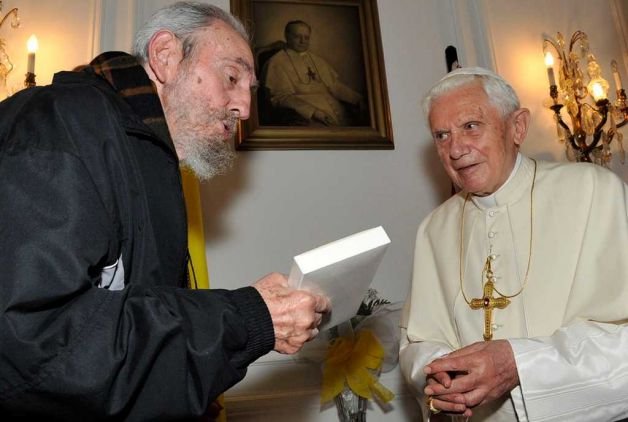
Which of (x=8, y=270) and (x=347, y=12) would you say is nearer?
(x=8, y=270)

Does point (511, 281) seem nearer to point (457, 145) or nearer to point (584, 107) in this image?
point (457, 145)

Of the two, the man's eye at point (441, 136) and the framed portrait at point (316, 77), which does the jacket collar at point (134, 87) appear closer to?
the man's eye at point (441, 136)

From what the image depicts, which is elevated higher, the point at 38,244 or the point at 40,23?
the point at 40,23

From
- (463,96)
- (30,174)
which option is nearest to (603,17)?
(463,96)

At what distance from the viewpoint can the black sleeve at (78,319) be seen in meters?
1.17

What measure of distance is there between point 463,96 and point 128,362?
1.92 m

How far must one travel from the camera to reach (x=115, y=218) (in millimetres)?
1415

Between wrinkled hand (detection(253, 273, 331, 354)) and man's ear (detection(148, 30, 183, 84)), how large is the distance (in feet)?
3.05

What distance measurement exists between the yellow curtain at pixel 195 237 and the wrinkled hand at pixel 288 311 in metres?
1.16

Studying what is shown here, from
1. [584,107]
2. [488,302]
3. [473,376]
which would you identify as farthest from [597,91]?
[473,376]

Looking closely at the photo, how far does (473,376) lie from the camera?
2029mm

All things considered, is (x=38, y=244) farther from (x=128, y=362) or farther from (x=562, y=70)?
(x=562, y=70)

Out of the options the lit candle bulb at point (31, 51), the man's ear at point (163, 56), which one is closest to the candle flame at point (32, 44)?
the lit candle bulb at point (31, 51)

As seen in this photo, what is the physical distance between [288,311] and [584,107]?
3.26m
